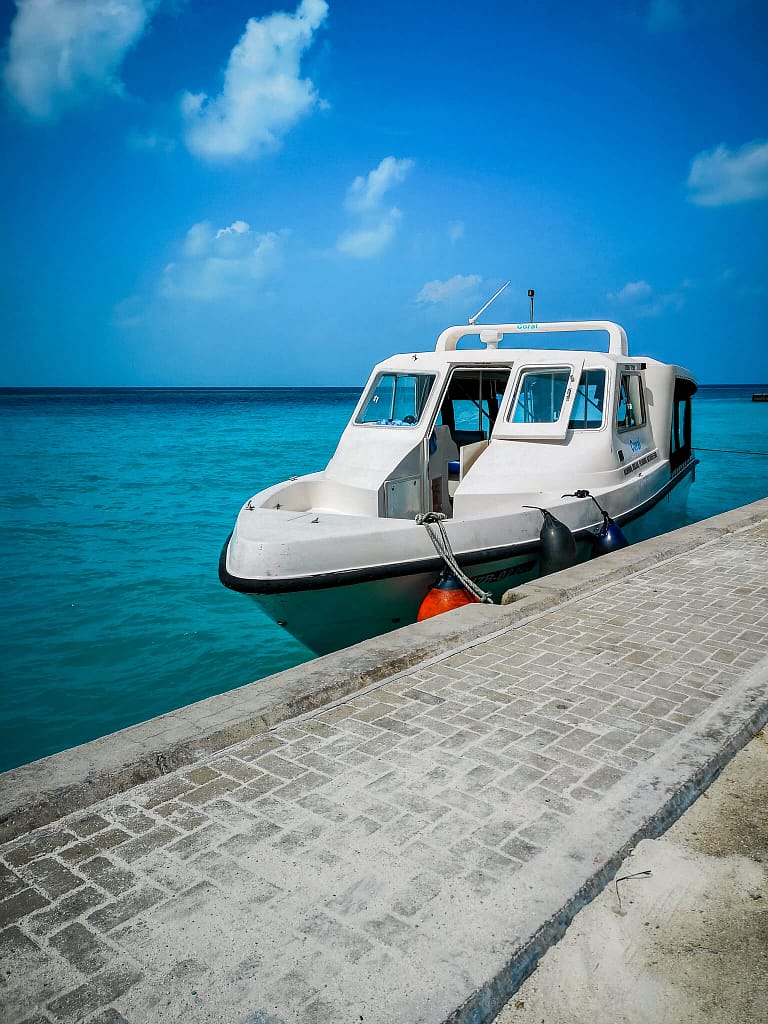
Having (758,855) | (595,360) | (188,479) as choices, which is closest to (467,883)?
(758,855)

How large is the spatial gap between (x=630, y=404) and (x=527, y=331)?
1728mm

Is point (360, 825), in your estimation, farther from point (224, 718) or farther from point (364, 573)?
point (364, 573)

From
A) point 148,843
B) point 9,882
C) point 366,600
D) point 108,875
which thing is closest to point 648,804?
point 148,843

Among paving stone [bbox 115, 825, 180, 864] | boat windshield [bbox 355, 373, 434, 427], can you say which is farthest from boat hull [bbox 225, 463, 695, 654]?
paving stone [bbox 115, 825, 180, 864]

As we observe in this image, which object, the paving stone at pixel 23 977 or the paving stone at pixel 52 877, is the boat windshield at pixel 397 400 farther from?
the paving stone at pixel 23 977

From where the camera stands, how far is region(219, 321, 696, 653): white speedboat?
6.79m

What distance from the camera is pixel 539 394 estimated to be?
930 centimetres

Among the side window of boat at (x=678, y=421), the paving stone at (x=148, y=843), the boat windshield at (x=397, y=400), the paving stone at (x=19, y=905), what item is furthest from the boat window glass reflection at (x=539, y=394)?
the paving stone at (x=19, y=905)

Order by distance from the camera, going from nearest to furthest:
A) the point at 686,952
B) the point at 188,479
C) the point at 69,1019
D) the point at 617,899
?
1. the point at 69,1019
2. the point at 686,952
3. the point at 617,899
4. the point at 188,479

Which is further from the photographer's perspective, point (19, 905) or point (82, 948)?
point (19, 905)

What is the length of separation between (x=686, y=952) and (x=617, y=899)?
292 mm

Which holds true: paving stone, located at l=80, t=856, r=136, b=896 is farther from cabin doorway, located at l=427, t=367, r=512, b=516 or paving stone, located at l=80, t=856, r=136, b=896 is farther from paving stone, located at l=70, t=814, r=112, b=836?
cabin doorway, located at l=427, t=367, r=512, b=516

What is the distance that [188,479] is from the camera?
83.0 ft

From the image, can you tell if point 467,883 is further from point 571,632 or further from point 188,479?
point 188,479
